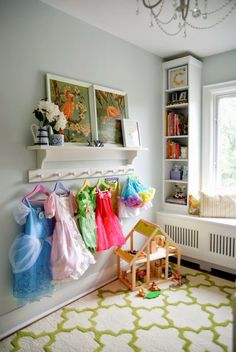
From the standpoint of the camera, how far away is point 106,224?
2.51m

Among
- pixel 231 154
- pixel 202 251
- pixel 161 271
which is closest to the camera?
pixel 161 271

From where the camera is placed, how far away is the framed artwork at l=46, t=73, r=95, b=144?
7.10 ft

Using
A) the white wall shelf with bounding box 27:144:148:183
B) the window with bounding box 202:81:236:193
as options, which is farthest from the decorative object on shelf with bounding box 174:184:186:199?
the white wall shelf with bounding box 27:144:148:183

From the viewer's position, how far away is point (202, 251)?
3.00 meters

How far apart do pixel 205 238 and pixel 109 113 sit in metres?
1.70

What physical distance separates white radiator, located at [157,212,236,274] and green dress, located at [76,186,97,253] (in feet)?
3.91

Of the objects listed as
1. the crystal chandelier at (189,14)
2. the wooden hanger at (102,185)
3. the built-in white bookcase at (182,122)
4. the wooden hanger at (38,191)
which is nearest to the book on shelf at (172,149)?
the built-in white bookcase at (182,122)

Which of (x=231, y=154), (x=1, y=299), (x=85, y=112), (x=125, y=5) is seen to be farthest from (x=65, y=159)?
(x=231, y=154)

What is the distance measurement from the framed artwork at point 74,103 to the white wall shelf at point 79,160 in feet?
0.42

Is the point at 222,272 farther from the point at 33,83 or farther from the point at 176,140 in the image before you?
the point at 33,83

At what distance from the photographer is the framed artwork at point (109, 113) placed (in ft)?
8.21

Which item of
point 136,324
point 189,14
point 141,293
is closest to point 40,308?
point 136,324

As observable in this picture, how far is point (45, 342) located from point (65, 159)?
4.42 ft

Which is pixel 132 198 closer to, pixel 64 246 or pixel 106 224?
pixel 106 224
